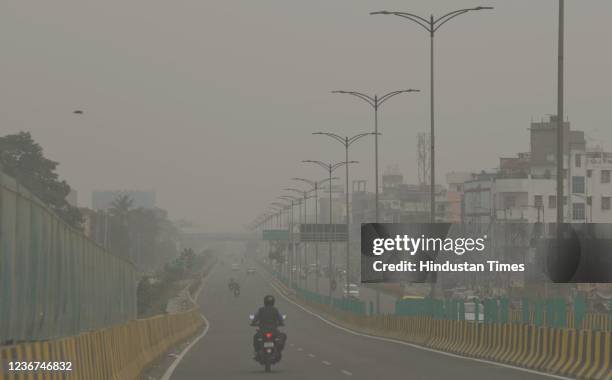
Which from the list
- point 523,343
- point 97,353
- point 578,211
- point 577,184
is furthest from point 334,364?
point 578,211

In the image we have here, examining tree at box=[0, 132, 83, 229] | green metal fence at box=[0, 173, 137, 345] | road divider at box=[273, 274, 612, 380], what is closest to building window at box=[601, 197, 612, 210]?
tree at box=[0, 132, 83, 229]

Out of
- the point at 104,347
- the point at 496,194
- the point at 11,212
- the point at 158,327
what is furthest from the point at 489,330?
the point at 496,194

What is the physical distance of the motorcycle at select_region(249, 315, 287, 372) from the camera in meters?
31.7

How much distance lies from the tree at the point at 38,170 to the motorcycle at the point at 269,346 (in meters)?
86.9

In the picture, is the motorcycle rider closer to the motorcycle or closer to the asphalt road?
Answer: the motorcycle

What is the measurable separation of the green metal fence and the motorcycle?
366cm

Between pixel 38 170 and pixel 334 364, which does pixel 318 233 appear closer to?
pixel 38 170

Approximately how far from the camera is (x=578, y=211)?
156 m

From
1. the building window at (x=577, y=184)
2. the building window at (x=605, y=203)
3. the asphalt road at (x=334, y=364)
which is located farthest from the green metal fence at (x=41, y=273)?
the building window at (x=605, y=203)

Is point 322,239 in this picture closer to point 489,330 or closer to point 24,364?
point 489,330

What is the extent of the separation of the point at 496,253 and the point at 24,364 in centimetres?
6434

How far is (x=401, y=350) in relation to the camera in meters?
43.8

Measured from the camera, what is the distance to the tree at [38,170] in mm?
118000

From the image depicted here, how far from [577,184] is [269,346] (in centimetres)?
12311
